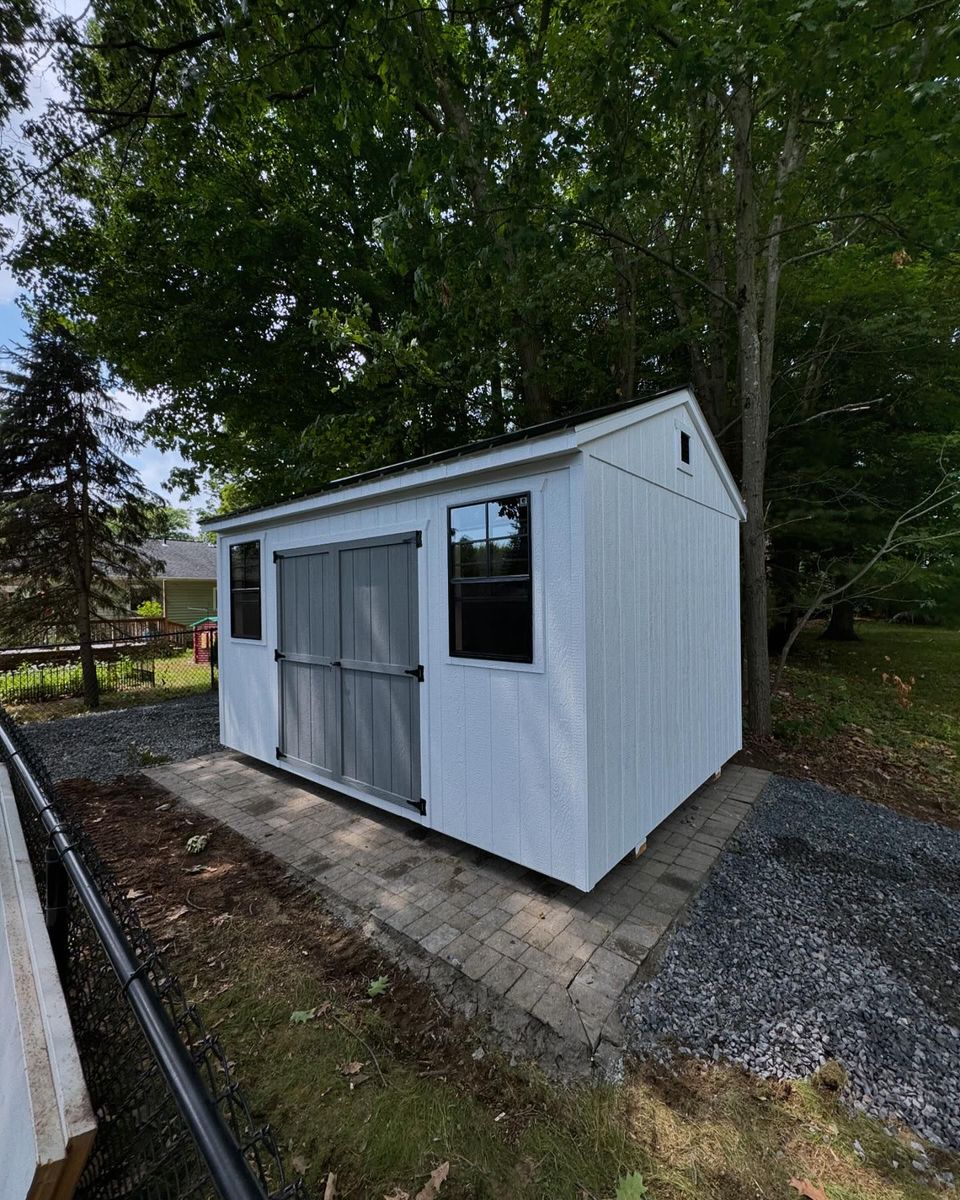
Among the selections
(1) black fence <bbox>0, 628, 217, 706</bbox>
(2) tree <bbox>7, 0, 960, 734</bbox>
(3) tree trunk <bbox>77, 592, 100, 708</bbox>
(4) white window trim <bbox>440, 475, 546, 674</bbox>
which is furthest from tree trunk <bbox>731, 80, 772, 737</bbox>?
(3) tree trunk <bbox>77, 592, 100, 708</bbox>

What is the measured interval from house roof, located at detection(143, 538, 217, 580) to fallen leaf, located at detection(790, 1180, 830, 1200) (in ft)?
68.5

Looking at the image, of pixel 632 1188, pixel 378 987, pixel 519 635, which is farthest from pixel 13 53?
pixel 632 1188

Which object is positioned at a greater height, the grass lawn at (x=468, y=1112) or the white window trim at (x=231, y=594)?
the white window trim at (x=231, y=594)

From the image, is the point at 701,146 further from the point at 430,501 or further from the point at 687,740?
the point at 687,740

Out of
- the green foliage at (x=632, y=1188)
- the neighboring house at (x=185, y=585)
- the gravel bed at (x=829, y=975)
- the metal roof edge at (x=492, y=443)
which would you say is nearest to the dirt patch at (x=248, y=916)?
the green foliage at (x=632, y=1188)

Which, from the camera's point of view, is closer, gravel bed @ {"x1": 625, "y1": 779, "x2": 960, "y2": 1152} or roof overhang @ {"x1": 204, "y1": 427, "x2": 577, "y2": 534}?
gravel bed @ {"x1": 625, "y1": 779, "x2": 960, "y2": 1152}

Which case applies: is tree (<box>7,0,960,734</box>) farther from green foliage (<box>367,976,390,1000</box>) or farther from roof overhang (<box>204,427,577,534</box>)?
green foliage (<box>367,976,390,1000</box>)

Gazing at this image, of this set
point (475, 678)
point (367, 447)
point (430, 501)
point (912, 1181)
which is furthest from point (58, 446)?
point (912, 1181)

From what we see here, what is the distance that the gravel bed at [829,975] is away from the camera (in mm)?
1942

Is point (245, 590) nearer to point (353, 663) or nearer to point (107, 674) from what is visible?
point (353, 663)

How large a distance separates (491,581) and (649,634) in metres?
1.20

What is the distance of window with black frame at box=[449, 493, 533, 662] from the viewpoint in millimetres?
2986

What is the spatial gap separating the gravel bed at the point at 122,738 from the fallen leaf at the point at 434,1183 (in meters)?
4.87

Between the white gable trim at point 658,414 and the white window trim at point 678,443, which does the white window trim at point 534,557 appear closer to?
the white gable trim at point 658,414
